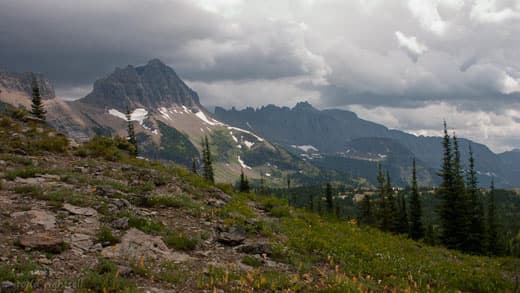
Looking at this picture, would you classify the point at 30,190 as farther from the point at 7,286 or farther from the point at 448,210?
the point at 448,210

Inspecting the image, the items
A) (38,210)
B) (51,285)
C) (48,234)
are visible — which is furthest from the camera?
(38,210)

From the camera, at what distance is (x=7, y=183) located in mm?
13117

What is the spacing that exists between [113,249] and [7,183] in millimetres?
6423

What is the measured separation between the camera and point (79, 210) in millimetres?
11625

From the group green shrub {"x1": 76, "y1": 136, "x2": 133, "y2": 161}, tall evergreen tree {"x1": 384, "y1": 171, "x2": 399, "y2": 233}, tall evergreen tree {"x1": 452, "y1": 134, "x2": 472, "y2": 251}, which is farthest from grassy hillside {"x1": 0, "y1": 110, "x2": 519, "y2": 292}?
tall evergreen tree {"x1": 384, "y1": 171, "x2": 399, "y2": 233}

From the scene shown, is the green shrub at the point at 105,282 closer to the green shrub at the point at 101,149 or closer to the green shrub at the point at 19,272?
the green shrub at the point at 19,272

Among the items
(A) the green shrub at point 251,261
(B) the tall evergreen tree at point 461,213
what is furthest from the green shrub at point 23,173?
(B) the tall evergreen tree at point 461,213

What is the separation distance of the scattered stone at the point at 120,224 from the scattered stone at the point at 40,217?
162 centimetres

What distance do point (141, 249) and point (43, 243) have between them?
92.9 inches

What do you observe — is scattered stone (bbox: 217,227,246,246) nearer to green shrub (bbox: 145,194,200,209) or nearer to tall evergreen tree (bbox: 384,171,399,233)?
green shrub (bbox: 145,194,200,209)

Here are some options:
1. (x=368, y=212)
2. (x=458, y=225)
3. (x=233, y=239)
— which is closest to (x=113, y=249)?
(x=233, y=239)

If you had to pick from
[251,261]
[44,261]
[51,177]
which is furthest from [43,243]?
[51,177]

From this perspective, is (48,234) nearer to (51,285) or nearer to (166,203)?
(51,285)

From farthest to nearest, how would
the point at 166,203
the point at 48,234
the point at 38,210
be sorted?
the point at 166,203
the point at 38,210
the point at 48,234
